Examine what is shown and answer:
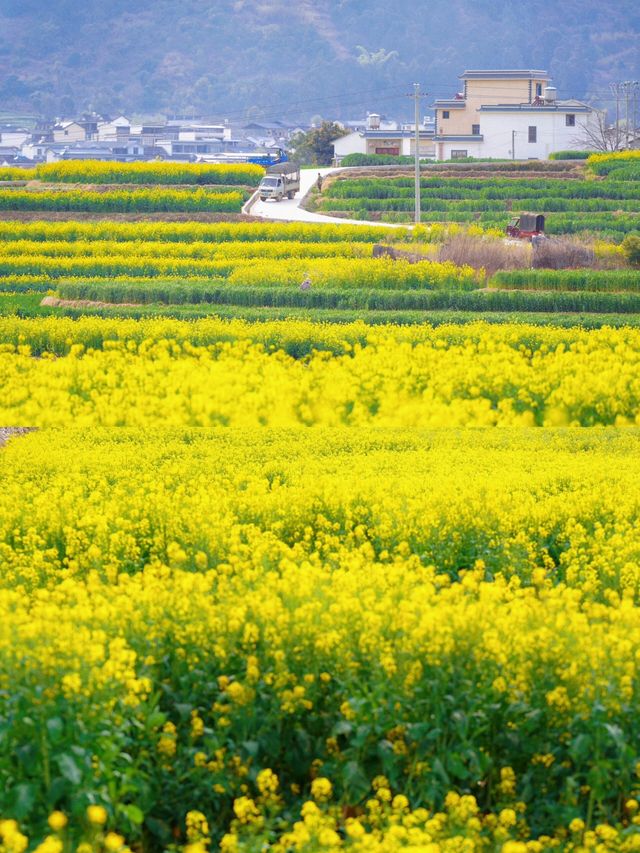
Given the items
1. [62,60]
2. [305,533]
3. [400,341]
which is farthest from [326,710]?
[62,60]

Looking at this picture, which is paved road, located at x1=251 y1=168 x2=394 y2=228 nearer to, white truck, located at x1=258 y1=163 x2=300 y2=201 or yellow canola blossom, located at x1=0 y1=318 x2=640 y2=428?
white truck, located at x1=258 y1=163 x2=300 y2=201

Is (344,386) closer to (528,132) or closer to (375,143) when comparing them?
(528,132)

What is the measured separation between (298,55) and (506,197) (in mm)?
140930

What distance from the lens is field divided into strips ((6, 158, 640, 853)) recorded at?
584 centimetres

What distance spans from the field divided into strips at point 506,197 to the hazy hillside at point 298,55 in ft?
403

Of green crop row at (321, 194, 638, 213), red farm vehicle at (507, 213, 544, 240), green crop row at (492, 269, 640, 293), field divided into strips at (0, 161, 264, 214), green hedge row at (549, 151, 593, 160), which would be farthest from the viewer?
green hedge row at (549, 151, 593, 160)

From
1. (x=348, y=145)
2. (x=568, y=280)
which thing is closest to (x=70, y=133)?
(x=348, y=145)

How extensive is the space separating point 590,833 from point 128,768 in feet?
6.47

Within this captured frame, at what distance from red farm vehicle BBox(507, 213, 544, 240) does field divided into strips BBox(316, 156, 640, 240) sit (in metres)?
3.07

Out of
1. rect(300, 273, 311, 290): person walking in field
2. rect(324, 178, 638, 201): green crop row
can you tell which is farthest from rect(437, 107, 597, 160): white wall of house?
rect(300, 273, 311, 290): person walking in field

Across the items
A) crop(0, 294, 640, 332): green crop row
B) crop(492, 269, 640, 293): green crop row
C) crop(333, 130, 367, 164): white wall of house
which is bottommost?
crop(0, 294, 640, 332): green crop row

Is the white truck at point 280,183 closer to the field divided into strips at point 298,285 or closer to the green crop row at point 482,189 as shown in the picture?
the green crop row at point 482,189

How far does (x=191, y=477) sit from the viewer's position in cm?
1104

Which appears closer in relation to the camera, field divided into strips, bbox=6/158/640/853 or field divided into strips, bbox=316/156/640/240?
field divided into strips, bbox=6/158/640/853
